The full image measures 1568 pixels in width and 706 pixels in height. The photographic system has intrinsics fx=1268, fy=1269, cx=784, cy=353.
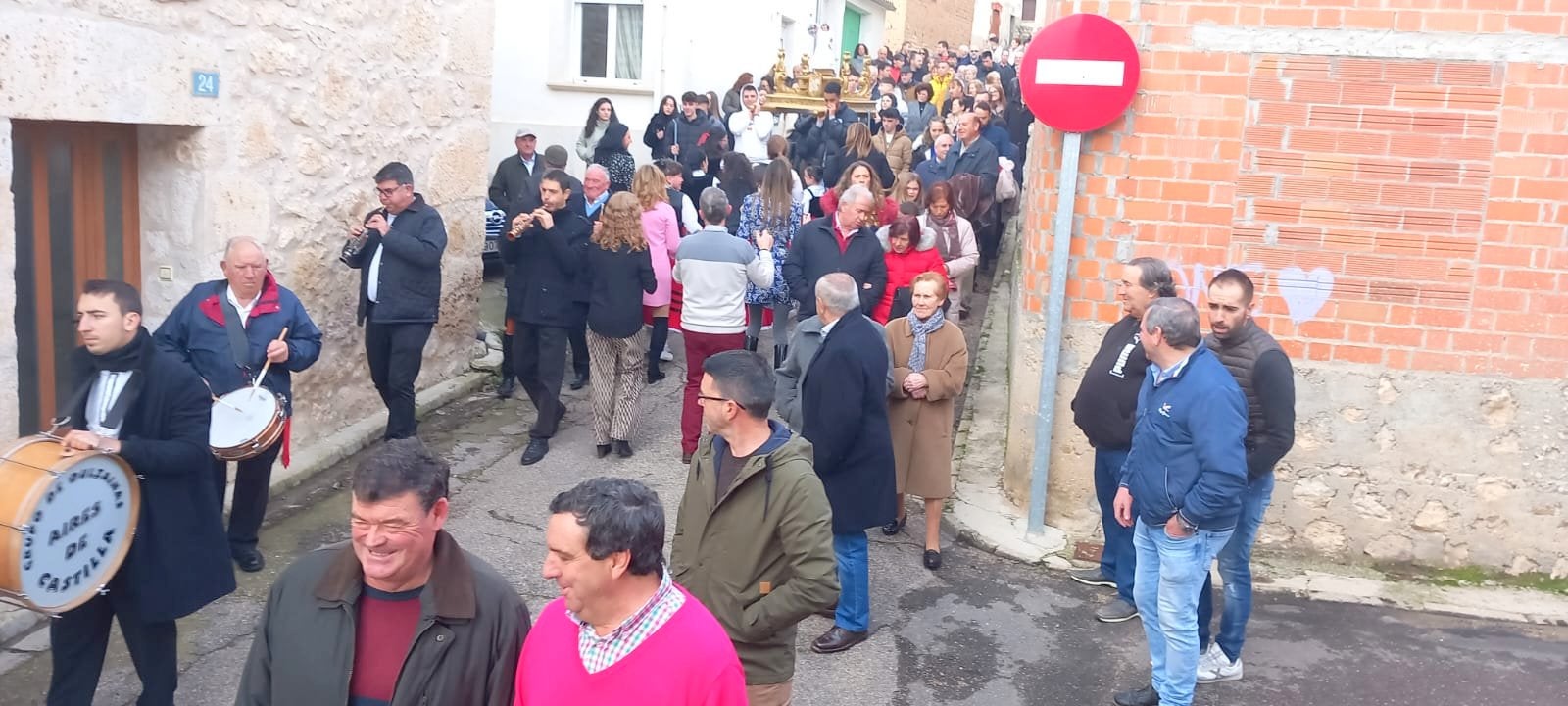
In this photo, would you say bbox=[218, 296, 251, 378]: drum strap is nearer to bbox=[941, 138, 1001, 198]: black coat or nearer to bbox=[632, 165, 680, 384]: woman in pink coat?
bbox=[632, 165, 680, 384]: woman in pink coat

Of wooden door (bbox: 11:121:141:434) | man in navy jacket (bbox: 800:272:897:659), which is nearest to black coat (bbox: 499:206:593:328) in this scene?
wooden door (bbox: 11:121:141:434)

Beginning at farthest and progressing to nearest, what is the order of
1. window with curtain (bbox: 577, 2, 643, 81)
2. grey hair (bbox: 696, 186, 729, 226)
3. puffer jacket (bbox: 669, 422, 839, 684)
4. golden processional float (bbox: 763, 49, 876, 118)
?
window with curtain (bbox: 577, 2, 643, 81)
golden processional float (bbox: 763, 49, 876, 118)
grey hair (bbox: 696, 186, 729, 226)
puffer jacket (bbox: 669, 422, 839, 684)

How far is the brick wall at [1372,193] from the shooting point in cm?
608

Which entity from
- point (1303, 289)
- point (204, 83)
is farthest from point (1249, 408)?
point (204, 83)

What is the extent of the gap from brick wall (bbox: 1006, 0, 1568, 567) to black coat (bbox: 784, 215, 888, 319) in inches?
64.6

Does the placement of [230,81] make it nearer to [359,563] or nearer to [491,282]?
[359,563]

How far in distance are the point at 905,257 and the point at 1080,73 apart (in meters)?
2.11

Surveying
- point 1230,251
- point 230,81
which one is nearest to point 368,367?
point 230,81

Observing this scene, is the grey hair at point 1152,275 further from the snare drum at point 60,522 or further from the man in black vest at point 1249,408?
the snare drum at point 60,522

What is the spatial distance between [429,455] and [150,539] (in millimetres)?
1829

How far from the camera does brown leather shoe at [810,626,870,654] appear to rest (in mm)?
5449

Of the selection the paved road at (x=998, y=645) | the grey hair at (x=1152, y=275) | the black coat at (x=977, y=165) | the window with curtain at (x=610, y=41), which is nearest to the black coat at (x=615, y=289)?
the paved road at (x=998, y=645)

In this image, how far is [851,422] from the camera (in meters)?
5.27

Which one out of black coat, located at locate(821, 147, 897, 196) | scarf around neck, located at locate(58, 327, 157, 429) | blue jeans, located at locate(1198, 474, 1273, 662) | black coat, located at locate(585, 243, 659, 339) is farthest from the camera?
black coat, located at locate(821, 147, 897, 196)
